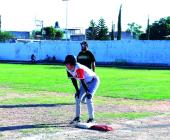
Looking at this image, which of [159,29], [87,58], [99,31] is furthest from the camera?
[159,29]

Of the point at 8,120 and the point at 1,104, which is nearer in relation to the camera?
the point at 8,120

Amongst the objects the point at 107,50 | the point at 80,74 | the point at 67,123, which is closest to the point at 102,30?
the point at 107,50

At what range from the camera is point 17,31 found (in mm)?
138875

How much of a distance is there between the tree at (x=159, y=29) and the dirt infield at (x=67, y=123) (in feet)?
266

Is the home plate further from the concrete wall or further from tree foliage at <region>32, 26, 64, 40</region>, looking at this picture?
tree foliage at <region>32, 26, 64, 40</region>

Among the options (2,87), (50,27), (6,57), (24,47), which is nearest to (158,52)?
(24,47)

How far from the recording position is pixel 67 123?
11.2 meters

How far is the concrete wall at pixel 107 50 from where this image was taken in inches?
1984

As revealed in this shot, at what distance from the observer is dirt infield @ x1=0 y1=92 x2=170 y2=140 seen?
9.66 m

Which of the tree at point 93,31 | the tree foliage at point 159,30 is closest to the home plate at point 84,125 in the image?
the tree at point 93,31

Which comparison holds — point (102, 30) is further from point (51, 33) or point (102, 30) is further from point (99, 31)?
point (51, 33)

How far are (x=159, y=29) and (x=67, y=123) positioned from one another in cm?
8772

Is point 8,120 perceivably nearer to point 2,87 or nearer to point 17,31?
point 2,87

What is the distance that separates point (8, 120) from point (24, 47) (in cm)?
5285
